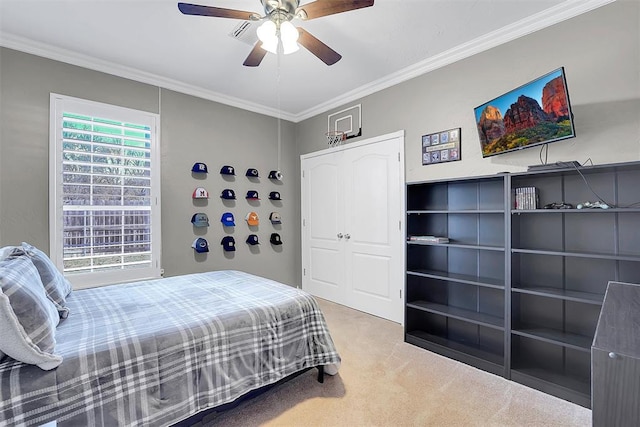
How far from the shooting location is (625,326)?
3.70 feet

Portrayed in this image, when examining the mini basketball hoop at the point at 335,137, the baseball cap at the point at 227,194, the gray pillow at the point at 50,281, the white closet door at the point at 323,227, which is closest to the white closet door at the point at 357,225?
the white closet door at the point at 323,227

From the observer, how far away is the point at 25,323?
4.16ft

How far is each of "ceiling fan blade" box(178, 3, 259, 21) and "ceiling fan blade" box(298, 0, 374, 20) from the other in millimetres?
343

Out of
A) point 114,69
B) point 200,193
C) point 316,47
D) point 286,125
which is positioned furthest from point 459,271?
point 114,69

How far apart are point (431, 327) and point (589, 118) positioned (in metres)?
2.21

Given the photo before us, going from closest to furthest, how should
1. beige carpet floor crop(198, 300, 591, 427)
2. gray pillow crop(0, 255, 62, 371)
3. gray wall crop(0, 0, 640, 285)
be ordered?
gray pillow crop(0, 255, 62, 371), beige carpet floor crop(198, 300, 591, 427), gray wall crop(0, 0, 640, 285)

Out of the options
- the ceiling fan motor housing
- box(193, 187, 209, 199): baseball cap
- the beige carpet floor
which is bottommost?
the beige carpet floor

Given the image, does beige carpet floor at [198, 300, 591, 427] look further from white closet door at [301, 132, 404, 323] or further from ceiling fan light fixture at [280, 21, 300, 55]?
ceiling fan light fixture at [280, 21, 300, 55]

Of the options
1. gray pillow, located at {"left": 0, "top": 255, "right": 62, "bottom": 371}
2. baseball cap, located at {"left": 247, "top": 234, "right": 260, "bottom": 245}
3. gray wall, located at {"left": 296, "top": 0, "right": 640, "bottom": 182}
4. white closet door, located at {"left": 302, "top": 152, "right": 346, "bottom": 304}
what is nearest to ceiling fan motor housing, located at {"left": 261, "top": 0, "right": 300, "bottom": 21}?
gray wall, located at {"left": 296, "top": 0, "right": 640, "bottom": 182}

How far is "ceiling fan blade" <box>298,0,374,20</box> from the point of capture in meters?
1.70

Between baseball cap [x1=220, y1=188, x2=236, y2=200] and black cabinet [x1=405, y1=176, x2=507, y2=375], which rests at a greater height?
baseball cap [x1=220, y1=188, x2=236, y2=200]

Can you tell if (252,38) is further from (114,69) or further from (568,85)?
(568,85)

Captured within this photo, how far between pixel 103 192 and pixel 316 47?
2.61 m

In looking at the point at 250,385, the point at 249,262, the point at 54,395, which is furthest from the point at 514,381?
the point at 249,262
